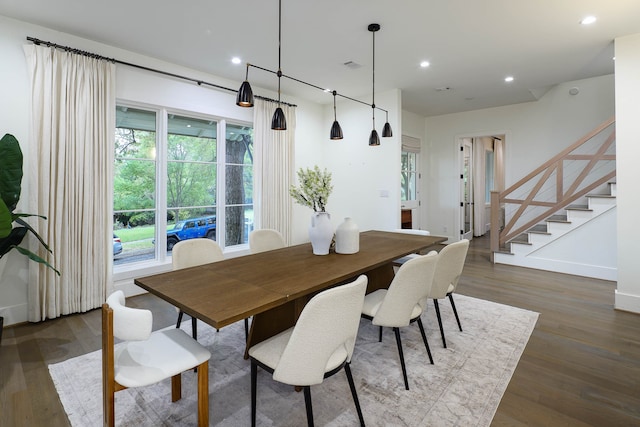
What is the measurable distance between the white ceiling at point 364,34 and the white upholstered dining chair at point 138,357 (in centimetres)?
258

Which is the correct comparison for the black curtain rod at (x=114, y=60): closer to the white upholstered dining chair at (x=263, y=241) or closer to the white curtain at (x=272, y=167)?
the white curtain at (x=272, y=167)

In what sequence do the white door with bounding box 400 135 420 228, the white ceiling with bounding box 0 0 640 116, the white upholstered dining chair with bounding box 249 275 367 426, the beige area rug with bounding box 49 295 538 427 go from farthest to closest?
the white door with bounding box 400 135 420 228
the white ceiling with bounding box 0 0 640 116
the beige area rug with bounding box 49 295 538 427
the white upholstered dining chair with bounding box 249 275 367 426

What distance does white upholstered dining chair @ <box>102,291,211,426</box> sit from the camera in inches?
53.3

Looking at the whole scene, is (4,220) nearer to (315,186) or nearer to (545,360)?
(315,186)

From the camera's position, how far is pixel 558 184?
478 centimetres

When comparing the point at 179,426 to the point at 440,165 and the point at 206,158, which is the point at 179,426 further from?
the point at 440,165

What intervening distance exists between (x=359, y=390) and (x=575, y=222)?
4364mm

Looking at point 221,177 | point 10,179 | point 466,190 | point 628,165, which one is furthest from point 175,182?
point 466,190

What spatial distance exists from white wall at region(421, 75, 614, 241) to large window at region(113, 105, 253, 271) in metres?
4.24

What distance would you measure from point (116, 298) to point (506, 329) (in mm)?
3050

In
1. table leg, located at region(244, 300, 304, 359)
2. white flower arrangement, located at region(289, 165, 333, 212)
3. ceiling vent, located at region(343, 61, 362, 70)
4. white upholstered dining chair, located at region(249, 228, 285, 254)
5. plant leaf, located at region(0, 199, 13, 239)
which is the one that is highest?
ceiling vent, located at region(343, 61, 362, 70)

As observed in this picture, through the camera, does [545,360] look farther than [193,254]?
No

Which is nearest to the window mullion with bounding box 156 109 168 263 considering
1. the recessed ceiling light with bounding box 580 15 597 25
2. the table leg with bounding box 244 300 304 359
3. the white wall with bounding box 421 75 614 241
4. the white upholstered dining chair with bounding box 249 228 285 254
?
the white upholstered dining chair with bounding box 249 228 285 254

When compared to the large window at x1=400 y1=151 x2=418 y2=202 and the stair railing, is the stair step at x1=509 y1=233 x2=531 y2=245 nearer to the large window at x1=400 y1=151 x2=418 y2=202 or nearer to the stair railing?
the stair railing
